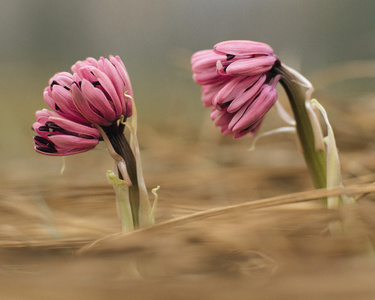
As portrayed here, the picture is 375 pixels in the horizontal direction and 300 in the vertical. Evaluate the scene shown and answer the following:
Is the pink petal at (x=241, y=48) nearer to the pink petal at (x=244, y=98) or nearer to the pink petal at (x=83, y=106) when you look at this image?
the pink petal at (x=244, y=98)

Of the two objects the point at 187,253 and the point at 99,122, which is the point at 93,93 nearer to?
the point at 99,122

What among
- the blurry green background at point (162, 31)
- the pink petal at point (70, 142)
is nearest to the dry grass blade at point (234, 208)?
the pink petal at point (70, 142)

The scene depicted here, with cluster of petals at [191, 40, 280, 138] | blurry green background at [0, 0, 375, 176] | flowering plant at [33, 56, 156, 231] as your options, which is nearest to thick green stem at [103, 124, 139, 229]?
flowering plant at [33, 56, 156, 231]

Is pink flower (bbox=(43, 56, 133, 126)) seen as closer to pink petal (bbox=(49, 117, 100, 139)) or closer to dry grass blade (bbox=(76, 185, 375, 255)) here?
pink petal (bbox=(49, 117, 100, 139))

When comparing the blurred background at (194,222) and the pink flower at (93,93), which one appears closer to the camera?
the blurred background at (194,222)

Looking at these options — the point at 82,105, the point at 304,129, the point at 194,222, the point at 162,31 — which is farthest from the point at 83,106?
the point at 162,31

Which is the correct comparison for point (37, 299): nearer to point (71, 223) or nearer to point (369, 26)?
point (71, 223)

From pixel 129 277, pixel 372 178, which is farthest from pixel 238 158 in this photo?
pixel 129 277
